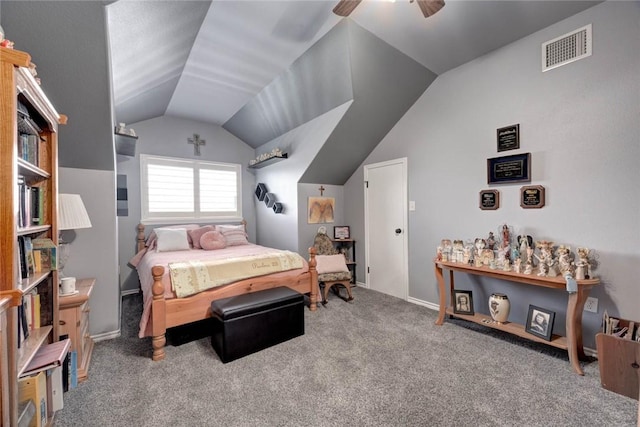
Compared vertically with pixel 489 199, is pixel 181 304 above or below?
below

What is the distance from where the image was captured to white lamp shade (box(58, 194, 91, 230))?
2061mm

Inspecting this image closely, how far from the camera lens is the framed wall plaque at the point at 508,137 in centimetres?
254

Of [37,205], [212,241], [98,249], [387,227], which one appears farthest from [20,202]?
[387,227]

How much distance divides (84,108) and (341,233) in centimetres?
338

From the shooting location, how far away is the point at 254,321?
230cm

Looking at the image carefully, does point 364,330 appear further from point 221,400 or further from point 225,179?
point 225,179

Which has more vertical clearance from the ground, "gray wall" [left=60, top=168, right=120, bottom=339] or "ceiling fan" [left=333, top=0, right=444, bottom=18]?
"ceiling fan" [left=333, top=0, right=444, bottom=18]

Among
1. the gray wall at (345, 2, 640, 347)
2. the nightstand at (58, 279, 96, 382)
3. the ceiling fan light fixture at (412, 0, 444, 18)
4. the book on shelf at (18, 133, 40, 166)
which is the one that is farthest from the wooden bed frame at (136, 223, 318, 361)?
the ceiling fan light fixture at (412, 0, 444, 18)

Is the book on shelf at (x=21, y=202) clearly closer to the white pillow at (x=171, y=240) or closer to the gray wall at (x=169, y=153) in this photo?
the white pillow at (x=171, y=240)

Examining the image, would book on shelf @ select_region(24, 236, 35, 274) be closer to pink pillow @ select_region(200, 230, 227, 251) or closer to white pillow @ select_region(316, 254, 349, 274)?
pink pillow @ select_region(200, 230, 227, 251)

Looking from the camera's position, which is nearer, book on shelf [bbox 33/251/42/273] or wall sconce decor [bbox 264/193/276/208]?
book on shelf [bbox 33/251/42/273]

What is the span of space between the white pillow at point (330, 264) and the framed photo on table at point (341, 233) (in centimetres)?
67

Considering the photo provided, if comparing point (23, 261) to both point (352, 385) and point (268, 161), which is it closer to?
point (352, 385)

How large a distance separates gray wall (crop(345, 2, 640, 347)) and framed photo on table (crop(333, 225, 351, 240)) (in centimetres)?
127
